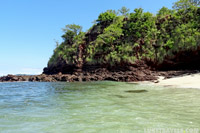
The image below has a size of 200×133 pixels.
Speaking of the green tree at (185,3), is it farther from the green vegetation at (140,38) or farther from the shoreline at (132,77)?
the shoreline at (132,77)

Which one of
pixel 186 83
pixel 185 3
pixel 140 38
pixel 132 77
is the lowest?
pixel 186 83

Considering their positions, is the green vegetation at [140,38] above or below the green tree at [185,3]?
below

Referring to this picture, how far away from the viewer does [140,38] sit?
35.2 m

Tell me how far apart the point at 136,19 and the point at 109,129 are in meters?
36.4

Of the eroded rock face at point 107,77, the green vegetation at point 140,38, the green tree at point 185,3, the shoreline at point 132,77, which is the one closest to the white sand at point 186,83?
the shoreline at point 132,77

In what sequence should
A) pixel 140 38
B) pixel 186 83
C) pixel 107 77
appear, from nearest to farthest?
pixel 186 83 → pixel 107 77 → pixel 140 38

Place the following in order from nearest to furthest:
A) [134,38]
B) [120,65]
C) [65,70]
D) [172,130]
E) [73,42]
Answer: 1. [172,130]
2. [120,65]
3. [134,38]
4. [65,70]
5. [73,42]

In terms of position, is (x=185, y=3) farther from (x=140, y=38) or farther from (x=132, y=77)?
(x=132, y=77)

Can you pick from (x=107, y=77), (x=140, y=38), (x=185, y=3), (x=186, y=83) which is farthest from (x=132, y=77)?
(x=185, y=3)

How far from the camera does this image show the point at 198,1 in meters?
32.0

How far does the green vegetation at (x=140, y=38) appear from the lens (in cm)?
2927

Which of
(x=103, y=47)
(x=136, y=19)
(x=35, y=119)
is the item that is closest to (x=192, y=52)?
(x=136, y=19)

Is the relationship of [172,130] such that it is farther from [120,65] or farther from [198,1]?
[198,1]

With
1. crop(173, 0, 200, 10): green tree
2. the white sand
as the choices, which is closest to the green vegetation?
crop(173, 0, 200, 10): green tree
